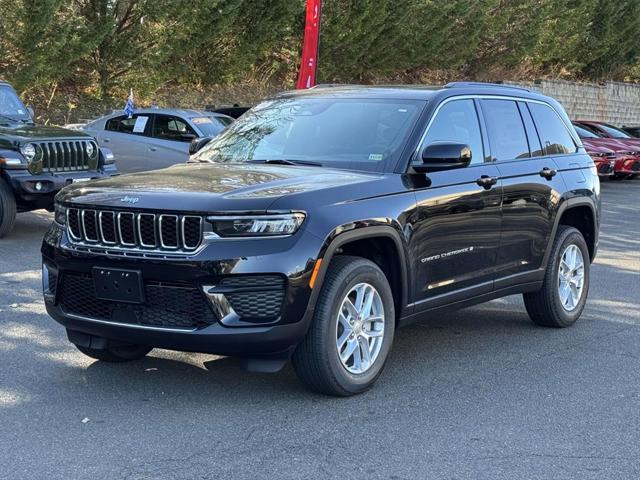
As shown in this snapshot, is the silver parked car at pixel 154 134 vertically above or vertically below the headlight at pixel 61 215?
below

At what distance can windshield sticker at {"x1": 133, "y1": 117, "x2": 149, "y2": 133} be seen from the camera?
1536cm

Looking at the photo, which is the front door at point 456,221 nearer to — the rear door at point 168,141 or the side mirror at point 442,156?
the side mirror at point 442,156

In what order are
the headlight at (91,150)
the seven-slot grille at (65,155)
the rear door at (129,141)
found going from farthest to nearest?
the rear door at (129,141) → the headlight at (91,150) → the seven-slot grille at (65,155)

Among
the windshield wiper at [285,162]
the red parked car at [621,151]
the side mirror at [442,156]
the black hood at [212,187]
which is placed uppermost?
the side mirror at [442,156]

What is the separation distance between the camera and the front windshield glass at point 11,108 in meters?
11.8

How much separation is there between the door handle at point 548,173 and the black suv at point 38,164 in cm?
578

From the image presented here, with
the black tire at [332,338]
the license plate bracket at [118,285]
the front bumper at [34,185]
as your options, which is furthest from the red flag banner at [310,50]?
the license plate bracket at [118,285]

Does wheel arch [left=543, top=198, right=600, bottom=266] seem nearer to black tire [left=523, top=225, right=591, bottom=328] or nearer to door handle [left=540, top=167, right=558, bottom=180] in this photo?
black tire [left=523, top=225, right=591, bottom=328]

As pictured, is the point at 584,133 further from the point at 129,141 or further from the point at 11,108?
the point at 11,108

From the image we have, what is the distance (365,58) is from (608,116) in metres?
17.9

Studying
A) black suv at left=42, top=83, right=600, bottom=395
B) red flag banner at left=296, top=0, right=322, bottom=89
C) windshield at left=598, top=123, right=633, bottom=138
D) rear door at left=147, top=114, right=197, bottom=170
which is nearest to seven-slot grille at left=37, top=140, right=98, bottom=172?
rear door at left=147, top=114, right=197, bottom=170

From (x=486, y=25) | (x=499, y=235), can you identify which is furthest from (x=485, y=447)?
(x=486, y=25)

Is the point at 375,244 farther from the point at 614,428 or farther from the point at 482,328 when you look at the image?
the point at 482,328

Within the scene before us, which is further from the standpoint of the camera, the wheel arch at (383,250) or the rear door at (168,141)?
the rear door at (168,141)
